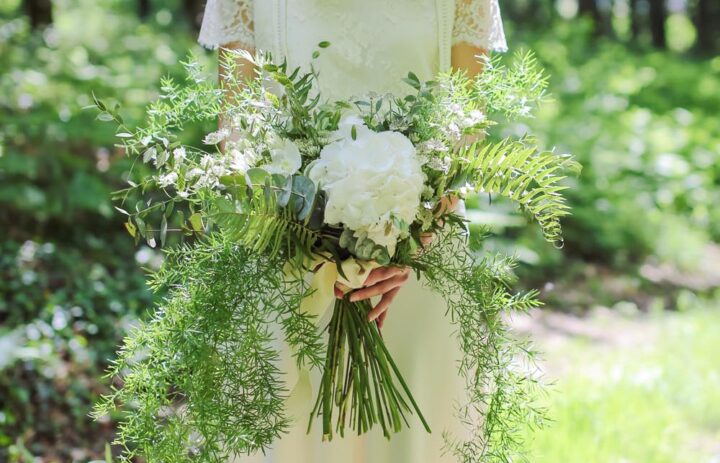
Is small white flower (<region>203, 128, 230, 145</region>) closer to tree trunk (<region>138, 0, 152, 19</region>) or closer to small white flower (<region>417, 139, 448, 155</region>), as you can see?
small white flower (<region>417, 139, 448, 155</region>)

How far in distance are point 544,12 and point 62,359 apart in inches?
613

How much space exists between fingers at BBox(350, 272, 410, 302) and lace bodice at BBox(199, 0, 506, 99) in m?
0.62

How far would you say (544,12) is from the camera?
18234 millimetres

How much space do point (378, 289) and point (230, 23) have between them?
3.22 feet

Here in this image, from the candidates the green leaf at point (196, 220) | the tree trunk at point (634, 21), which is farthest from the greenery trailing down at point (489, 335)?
the tree trunk at point (634, 21)

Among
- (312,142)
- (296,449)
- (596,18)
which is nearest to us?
(312,142)

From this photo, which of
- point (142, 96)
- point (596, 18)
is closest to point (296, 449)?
point (142, 96)

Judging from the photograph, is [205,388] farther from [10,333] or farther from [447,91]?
[10,333]

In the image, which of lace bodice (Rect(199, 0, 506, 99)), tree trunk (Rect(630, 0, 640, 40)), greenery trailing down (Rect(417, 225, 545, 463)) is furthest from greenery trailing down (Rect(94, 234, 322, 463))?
tree trunk (Rect(630, 0, 640, 40))

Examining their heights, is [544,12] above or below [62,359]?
below

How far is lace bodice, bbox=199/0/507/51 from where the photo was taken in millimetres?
2527

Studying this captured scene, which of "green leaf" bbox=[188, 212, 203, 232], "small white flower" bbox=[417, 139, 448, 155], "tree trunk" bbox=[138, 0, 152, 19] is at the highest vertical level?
"small white flower" bbox=[417, 139, 448, 155]

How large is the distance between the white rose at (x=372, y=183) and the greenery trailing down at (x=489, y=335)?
26 cm

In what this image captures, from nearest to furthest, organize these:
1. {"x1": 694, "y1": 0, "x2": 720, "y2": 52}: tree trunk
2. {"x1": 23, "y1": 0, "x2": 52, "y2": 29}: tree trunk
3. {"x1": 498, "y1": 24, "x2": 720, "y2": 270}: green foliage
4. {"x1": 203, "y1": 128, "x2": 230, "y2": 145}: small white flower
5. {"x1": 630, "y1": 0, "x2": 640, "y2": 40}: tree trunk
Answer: {"x1": 203, "y1": 128, "x2": 230, "y2": 145}: small white flower, {"x1": 498, "y1": 24, "x2": 720, "y2": 270}: green foliage, {"x1": 23, "y1": 0, "x2": 52, "y2": 29}: tree trunk, {"x1": 694, "y1": 0, "x2": 720, "y2": 52}: tree trunk, {"x1": 630, "y1": 0, "x2": 640, "y2": 40}: tree trunk
